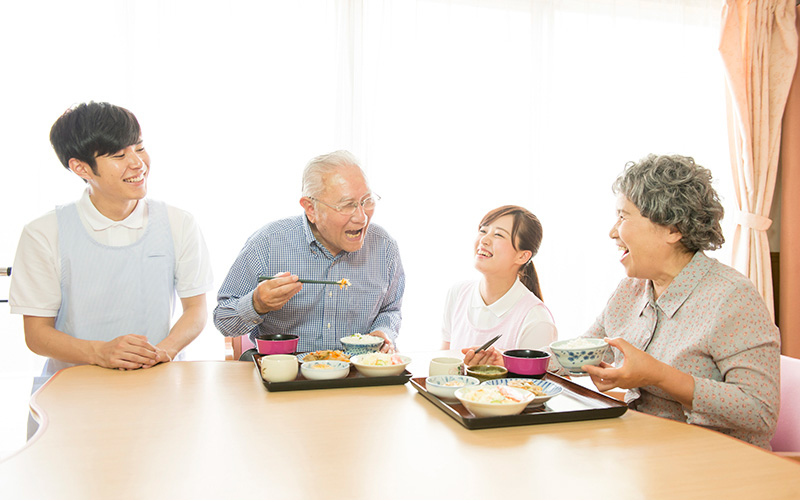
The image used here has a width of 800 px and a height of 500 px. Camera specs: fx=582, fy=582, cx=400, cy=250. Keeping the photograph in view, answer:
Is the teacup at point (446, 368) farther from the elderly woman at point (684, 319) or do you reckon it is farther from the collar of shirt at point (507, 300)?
the collar of shirt at point (507, 300)

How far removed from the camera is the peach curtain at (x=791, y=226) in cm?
402

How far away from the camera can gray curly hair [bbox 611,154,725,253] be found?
5.45ft

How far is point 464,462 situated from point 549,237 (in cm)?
308

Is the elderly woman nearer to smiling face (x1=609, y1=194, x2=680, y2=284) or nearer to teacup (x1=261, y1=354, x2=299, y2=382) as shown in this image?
smiling face (x1=609, y1=194, x2=680, y2=284)

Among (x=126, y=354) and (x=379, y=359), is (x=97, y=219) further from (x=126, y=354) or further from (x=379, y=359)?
(x=379, y=359)

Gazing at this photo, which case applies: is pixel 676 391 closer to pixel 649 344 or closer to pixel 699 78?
pixel 649 344

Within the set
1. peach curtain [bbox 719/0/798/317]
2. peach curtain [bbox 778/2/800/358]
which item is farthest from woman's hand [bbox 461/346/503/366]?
peach curtain [bbox 778/2/800/358]

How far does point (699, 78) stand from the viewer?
4254mm

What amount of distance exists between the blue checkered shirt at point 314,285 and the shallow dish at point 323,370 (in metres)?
0.60

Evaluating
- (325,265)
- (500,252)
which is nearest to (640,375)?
(500,252)

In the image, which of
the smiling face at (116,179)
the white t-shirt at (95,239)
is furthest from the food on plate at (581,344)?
the smiling face at (116,179)

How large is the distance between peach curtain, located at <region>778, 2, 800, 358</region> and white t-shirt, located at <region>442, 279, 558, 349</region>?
271 cm

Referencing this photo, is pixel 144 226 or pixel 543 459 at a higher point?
pixel 144 226

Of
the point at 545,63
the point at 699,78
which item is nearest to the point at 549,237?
the point at 545,63
